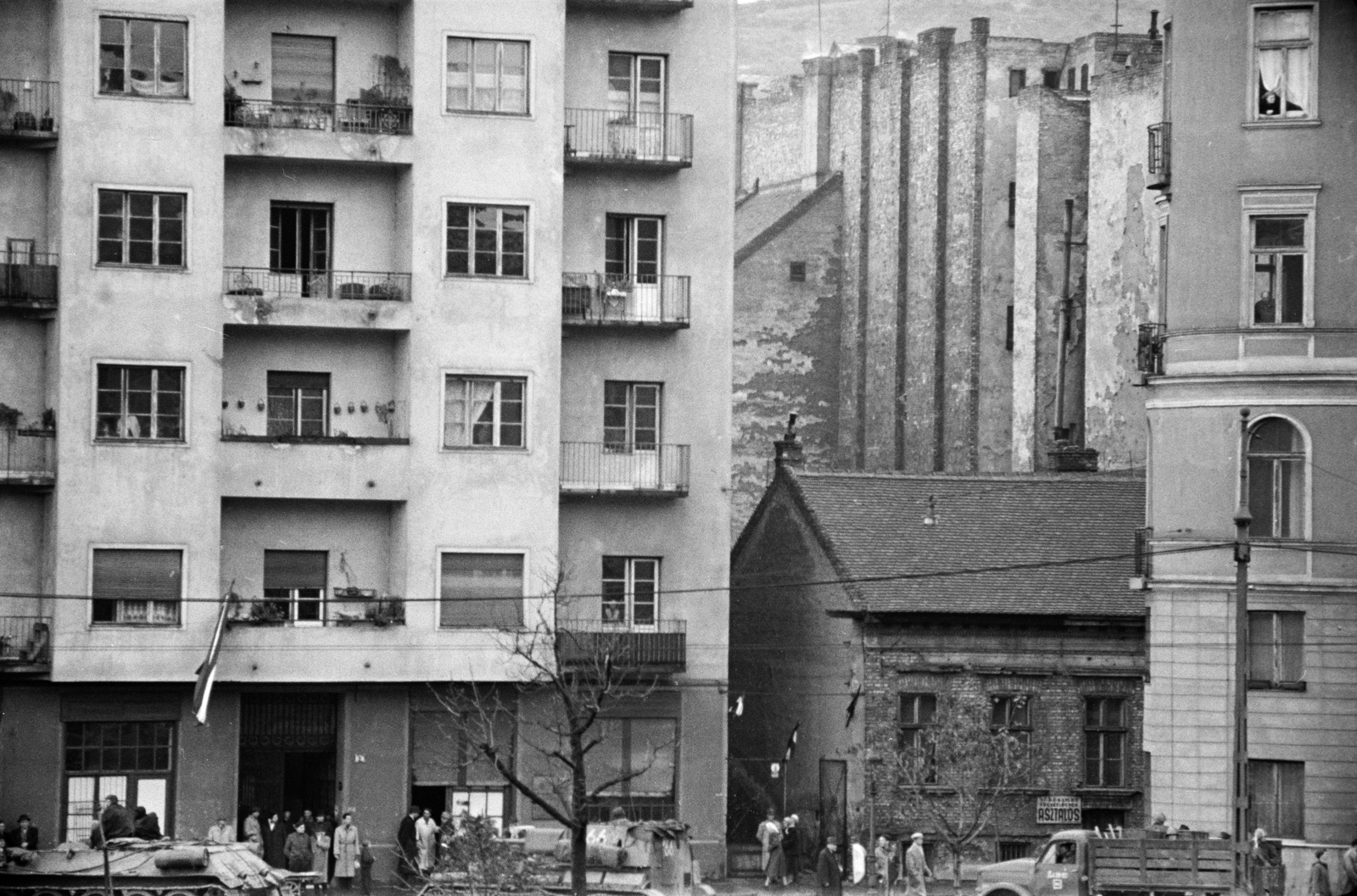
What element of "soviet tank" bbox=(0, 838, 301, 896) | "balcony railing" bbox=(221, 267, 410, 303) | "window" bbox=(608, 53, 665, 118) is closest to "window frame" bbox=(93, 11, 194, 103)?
"balcony railing" bbox=(221, 267, 410, 303)

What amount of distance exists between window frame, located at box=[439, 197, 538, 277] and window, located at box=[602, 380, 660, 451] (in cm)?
342

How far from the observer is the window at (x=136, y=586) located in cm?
5375

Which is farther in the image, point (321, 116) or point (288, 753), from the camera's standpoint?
point (288, 753)

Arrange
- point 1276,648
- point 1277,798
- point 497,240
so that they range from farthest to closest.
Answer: point 497,240
point 1276,648
point 1277,798

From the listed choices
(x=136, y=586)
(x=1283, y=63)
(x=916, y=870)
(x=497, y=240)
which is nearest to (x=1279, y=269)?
(x=1283, y=63)

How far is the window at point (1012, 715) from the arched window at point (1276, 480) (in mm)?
10583

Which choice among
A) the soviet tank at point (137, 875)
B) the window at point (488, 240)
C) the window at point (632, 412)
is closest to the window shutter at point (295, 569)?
the window at point (488, 240)

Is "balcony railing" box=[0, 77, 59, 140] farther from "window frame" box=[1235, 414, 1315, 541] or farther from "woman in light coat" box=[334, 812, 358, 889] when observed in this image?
"window frame" box=[1235, 414, 1315, 541]

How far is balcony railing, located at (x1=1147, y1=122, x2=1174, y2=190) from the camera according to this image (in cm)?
5241

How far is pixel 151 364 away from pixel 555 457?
26.6 ft

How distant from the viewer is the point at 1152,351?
171 ft

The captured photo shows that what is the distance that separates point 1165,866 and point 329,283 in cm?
2163

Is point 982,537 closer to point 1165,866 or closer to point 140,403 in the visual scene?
point 140,403

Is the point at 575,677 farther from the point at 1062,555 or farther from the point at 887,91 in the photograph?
the point at 887,91
